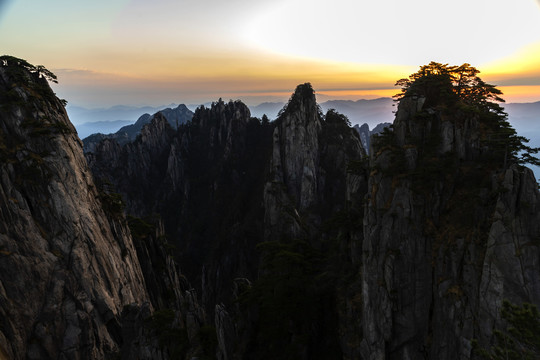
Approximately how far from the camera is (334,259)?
1451 inches

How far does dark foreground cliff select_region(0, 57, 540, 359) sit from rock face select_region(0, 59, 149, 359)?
0.14 m

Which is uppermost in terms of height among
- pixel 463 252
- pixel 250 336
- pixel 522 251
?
pixel 522 251

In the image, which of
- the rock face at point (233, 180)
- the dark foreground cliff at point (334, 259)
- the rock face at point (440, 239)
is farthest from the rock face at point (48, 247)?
the rock face at point (440, 239)

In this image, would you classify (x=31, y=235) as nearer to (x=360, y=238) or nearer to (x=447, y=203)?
(x=360, y=238)

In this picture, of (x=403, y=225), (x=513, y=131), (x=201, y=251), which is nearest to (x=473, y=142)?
(x=513, y=131)

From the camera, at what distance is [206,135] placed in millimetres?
116938

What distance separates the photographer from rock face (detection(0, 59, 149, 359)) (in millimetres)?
30703

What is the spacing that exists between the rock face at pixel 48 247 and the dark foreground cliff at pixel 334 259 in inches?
5.7

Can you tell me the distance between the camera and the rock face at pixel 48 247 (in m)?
30.7

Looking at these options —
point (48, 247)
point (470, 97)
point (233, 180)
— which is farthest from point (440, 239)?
point (233, 180)

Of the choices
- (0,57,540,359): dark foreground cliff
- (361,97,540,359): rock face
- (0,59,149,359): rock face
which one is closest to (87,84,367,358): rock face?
(0,57,540,359): dark foreground cliff

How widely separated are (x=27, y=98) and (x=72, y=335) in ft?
98.7

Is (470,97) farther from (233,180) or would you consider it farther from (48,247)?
(233,180)

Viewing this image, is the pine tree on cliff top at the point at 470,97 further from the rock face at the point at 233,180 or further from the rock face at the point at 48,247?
the rock face at the point at 48,247
